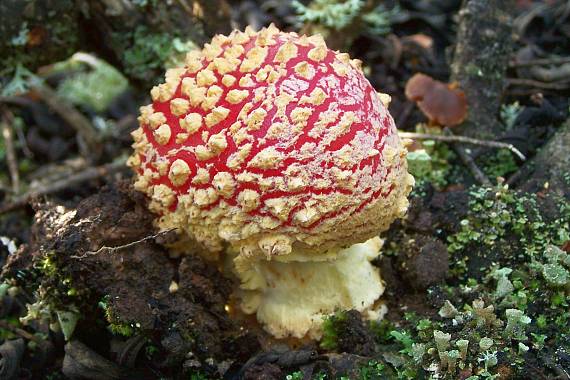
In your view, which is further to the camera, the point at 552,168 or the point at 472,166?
the point at 472,166

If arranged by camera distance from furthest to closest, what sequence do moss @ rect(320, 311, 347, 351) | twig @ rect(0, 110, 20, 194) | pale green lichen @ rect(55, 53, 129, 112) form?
pale green lichen @ rect(55, 53, 129, 112)
twig @ rect(0, 110, 20, 194)
moss @ rect(320, 311, 347, 351)

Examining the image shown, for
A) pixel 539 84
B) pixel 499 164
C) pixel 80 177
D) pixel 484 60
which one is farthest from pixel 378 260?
pixel 80 177

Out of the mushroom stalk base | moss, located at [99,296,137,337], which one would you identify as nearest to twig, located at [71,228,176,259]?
moss, located at [99,296,137,337]

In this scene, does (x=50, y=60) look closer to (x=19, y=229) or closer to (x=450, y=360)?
(x=19, y=229)

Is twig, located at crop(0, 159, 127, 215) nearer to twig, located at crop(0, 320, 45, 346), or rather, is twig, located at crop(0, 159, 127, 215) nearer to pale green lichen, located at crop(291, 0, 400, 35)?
twig, located at crop(0, 320, 45, 346)

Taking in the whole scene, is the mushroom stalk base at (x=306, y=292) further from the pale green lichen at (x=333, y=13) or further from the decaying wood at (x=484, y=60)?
the pale green lichen at (x=333, y=13)

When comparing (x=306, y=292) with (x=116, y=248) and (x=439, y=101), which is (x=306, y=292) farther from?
(x=439, y=101)

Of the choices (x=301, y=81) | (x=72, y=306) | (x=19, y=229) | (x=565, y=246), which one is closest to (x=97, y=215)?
(x=72, y=306)
